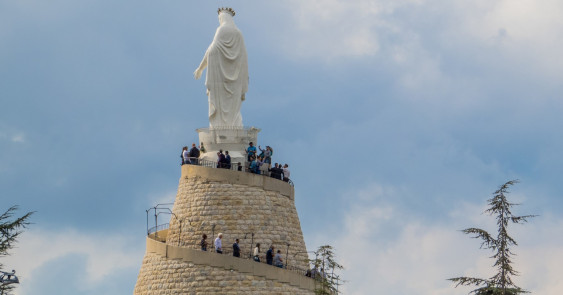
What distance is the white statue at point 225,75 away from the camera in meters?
47.4

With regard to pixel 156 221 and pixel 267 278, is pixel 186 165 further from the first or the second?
pixel 267 278

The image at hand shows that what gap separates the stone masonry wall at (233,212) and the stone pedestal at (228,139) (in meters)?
1.25

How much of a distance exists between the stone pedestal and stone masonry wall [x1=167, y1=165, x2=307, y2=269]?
1.25 m

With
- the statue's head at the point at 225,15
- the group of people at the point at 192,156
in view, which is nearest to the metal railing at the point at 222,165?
the group of people at the point at 192,156

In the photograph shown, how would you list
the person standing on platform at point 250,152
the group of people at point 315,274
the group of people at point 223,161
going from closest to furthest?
the group of people at point 315,274, the group of people at point 223,161, the person standing on platform at point 250,152

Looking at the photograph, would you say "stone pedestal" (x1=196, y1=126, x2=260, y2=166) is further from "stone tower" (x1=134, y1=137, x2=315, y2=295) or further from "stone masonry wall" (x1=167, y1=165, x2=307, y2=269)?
"stone masonry wall" (x1=167, y1=165, x2=307, y2=269)

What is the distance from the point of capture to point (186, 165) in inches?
1820

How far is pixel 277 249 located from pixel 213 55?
24.2 ft

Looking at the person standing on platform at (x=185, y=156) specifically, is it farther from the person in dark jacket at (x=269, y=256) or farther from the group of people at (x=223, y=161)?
the person in dark jacket at (x=269, y=256)

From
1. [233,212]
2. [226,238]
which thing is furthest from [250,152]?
[226,238]

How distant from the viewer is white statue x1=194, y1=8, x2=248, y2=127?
155 feet

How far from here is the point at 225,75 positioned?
4744 centimetres

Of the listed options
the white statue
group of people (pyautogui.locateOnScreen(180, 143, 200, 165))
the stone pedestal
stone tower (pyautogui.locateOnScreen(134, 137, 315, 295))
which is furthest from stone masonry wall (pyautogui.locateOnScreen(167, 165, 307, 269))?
the white statue

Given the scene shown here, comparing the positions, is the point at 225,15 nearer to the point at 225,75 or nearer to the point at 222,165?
the point at 225,75
